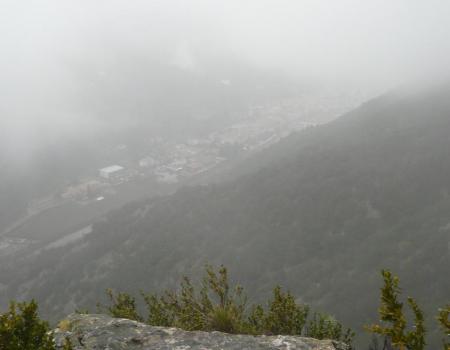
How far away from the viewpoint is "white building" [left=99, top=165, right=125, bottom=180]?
18480 centimetres

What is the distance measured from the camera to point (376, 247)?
43.8 metres

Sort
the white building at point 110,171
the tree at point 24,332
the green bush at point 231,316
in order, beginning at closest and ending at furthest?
1. the tree at point 24,332
2. the green bush at point 231,316
3. the white building at point 110,171

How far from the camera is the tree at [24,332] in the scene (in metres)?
5.84

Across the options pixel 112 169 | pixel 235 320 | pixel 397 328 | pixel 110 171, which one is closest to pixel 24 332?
pixel 397 328

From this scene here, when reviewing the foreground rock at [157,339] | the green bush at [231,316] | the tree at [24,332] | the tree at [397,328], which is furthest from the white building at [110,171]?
the tree at [397,328]

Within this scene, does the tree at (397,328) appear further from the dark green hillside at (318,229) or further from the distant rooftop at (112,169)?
the distant rooftop at (112,169)

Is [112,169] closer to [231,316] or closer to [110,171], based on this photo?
[110,171]

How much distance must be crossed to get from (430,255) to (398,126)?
48059 millimetres

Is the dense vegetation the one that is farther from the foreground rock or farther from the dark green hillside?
the dark green hillside

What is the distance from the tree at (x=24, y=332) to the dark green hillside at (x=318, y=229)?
31.4 m

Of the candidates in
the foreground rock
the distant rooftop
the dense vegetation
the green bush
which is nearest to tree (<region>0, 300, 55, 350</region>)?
the dense vegetation

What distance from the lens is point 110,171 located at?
188 metres

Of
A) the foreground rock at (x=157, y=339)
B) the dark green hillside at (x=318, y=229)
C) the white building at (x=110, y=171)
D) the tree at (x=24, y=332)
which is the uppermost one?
the white building at (x=110, y=171)

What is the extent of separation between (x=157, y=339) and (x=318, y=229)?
46.6m
